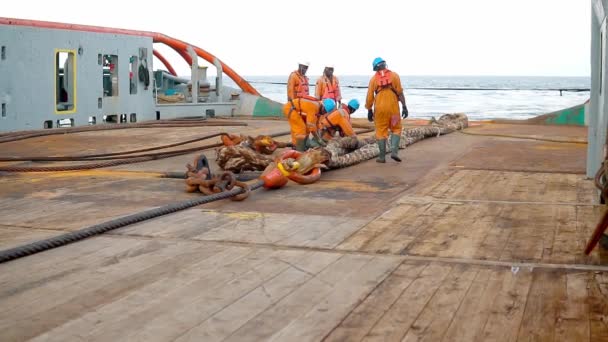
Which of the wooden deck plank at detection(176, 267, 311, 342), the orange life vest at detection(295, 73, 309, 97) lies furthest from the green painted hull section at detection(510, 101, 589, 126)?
the wooden deck plank at detection(176, 267, 311, 342)

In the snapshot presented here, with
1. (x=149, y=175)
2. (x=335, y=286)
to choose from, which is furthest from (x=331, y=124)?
(x=335, y=286)

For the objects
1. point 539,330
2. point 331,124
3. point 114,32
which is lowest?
point 539,330

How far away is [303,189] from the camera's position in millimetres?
8586

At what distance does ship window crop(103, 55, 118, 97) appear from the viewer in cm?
1972

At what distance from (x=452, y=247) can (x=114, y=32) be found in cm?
1501

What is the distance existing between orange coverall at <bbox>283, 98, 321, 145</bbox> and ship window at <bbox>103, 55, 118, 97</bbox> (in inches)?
361

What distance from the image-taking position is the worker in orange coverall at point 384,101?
11.1 meters

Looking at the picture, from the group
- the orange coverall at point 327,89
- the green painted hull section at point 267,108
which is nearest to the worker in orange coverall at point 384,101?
the orange coverall at point 327,89

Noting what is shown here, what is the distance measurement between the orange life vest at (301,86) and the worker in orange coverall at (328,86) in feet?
1.80

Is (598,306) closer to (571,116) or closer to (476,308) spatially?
(476,308)

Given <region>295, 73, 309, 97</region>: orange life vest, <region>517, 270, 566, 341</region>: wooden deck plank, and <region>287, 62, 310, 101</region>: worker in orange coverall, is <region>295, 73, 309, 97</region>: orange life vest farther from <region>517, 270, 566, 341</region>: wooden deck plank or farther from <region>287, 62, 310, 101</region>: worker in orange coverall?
<region>517, 270, 566, 341</region>: wooden deck plank

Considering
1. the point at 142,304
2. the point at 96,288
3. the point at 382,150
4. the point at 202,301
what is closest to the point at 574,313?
the point at 202,301

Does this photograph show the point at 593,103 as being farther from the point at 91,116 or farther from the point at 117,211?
the point at 91,116

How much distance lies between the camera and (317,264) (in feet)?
16.9
